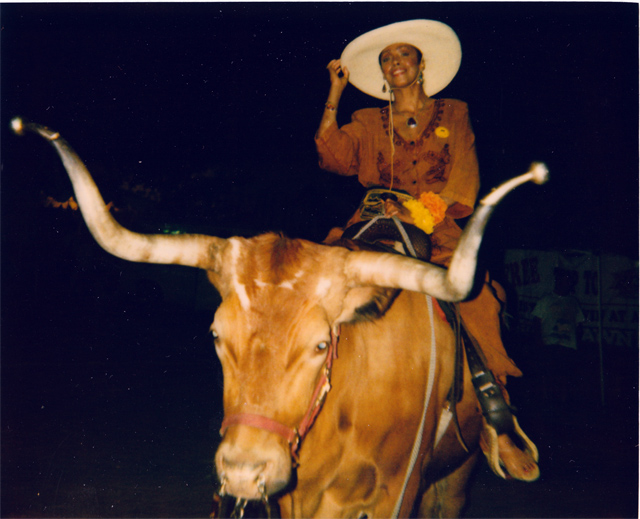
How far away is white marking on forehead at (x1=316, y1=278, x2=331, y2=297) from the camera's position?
210 cm

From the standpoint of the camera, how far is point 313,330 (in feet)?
6.55

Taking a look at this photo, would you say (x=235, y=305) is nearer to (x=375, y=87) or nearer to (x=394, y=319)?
(x=394, y=319)

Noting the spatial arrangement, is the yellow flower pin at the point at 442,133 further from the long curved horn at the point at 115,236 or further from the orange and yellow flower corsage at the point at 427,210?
the long curved horn at the point at 115,236

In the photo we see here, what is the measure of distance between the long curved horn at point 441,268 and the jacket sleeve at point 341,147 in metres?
1.41

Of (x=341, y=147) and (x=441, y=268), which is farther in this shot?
(x=341, y=147)

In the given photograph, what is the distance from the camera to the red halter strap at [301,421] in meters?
1.84

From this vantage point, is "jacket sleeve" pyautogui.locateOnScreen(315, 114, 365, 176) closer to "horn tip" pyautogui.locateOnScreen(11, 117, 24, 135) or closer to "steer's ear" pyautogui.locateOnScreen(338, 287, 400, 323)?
"steer's ear" pyautogui.locateOnScreen(338, 287, 400, 323)

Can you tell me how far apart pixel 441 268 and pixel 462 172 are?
1643mm

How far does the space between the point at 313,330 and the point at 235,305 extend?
349 millimetres

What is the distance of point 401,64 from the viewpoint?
12.0 ft

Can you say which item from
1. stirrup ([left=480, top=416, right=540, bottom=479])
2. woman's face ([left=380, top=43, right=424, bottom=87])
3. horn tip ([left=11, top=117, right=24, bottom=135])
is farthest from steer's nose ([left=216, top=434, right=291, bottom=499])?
woman's face ([left=380, top=43, right=424, bottom=87])

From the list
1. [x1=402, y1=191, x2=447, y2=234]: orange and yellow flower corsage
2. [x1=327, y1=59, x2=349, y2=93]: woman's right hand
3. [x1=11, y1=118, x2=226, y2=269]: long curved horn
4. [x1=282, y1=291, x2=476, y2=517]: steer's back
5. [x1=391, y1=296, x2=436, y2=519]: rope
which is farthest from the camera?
[x1=327, y1=59, x2=349, y2=93]: woman's right hand

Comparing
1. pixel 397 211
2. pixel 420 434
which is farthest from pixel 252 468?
pixel 397 211

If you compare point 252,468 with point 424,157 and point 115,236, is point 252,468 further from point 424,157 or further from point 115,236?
point 424,157
